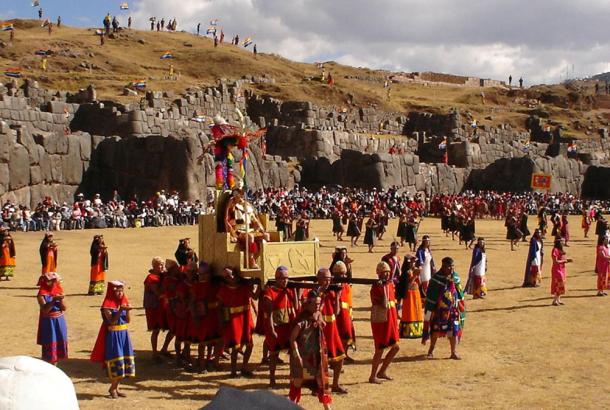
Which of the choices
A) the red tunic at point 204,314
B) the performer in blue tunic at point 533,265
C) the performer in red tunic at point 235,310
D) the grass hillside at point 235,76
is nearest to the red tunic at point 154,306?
the red tunic at point 204,314

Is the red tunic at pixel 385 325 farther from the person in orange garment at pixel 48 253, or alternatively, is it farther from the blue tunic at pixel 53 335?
the person in orange garment at pixel 48 253

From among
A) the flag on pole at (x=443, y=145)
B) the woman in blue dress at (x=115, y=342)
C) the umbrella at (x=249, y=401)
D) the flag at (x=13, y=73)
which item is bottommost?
the woman in blue dress at (x=115, y=342)

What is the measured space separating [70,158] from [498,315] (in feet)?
96.1

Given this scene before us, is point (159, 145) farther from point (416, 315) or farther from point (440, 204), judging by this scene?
point (416, 315)

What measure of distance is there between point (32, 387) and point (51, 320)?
7749mm

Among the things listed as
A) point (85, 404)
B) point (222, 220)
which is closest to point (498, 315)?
point (222, 220)

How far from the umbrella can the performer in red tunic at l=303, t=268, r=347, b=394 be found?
694 cm

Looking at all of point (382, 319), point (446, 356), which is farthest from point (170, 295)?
point (446, 356)

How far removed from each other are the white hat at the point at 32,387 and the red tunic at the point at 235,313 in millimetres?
8013

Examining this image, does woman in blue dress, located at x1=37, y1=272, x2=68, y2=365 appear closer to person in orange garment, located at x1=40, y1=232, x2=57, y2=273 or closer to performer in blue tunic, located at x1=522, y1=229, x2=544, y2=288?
person in orange garment, located at x1=40, y1=232, x2=57, y2=273

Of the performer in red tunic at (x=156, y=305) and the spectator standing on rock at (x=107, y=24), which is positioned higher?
the spectator standing on rock at (x=107, y=24)

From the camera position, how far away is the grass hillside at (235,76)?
7918cm

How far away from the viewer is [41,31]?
99250 mm

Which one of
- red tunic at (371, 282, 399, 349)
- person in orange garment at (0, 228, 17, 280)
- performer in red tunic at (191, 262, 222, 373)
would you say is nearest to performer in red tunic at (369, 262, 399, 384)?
red tunic at (371, 282, 399, 349)
